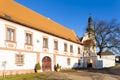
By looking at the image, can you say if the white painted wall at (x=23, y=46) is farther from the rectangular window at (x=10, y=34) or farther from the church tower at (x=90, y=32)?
the church tower at (x=90, y=32)

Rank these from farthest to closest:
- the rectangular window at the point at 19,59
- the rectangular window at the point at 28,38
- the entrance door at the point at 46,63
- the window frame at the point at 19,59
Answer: the entrance door at the point at 46,63
the rectangular window at the point at 28,38
the rectangular window at the point at 19,59
the window frame at the point at 19,59

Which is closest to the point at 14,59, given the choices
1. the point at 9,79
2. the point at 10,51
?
the point at 10,51

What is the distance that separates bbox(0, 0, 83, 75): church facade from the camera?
20.3 metres

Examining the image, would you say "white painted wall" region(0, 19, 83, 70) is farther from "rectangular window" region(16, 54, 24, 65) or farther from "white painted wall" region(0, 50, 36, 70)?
"rectangular window" region(16, 54, 24, 65)

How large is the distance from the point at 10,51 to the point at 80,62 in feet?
80.8

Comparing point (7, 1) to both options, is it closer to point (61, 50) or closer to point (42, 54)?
point (42, 54)

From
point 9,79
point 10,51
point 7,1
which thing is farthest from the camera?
point 7,1

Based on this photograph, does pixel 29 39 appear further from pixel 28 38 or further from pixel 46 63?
pixel 46 63

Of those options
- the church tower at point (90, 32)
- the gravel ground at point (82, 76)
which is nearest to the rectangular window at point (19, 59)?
the gravel ground at point (82, 76)

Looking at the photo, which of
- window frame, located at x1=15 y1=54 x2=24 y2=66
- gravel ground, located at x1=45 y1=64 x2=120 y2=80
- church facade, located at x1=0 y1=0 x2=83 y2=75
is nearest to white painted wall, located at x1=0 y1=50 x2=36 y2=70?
church facade, located at x1=0 y1=0 x2=83 y2=75

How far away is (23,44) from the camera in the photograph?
23.1m

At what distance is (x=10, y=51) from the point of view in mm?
20875

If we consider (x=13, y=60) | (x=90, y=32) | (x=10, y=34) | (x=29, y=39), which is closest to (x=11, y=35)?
(x=10, y=34)

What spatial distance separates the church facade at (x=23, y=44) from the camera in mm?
20266
